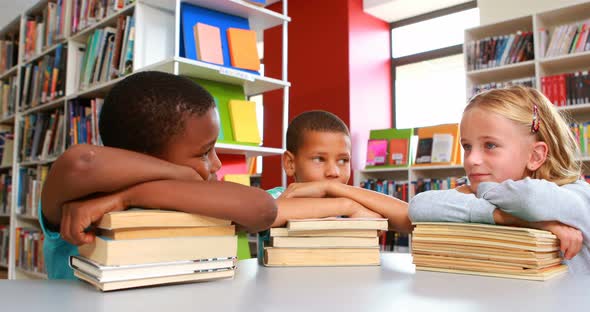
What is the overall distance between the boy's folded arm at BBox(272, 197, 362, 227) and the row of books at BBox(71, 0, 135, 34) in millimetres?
2168

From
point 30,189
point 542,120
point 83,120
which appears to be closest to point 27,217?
point 30,189

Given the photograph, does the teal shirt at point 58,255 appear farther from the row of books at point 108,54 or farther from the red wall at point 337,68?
the red wall at point 337,68

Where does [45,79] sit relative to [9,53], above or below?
below

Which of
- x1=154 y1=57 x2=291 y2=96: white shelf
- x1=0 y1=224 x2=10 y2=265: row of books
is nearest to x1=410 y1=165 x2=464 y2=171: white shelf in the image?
x1=154 y1=57 x2=291 y2=96: white shelf

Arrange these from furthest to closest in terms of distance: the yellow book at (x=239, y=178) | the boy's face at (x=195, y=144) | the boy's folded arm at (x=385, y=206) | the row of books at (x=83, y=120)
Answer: the row of books at (x=83, y=120)
the yellow book at (x=239, y=178)
the boy's folded arm at (x=385, y=206)
the boy's face at (x=195, y=144)

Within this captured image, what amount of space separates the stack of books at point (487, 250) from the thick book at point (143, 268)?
324 mm

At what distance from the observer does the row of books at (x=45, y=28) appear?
341cm


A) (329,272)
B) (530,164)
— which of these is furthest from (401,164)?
(329,272)

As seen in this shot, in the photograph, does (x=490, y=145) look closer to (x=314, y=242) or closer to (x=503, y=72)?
(x=314, y=242)

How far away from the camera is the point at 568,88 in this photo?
3.66 meters

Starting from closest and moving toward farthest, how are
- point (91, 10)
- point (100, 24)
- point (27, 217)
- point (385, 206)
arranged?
1. point (385, 206)
2. point (100, 24)
3. point (91, 10)
4. point (27, 217)

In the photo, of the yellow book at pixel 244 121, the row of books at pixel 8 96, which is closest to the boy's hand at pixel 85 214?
the yellow book at pixel 244 121

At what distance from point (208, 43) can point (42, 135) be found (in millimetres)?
1838

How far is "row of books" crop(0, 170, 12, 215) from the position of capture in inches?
159
